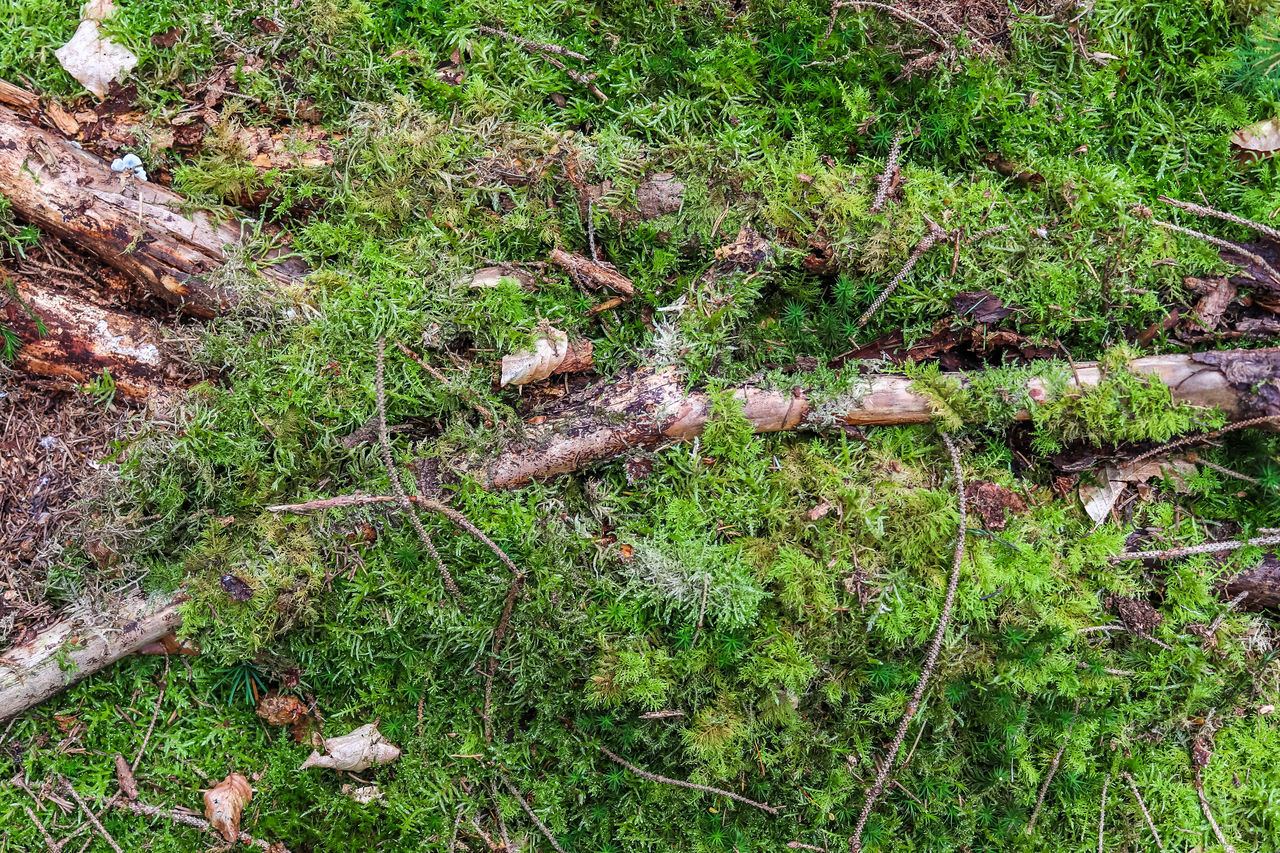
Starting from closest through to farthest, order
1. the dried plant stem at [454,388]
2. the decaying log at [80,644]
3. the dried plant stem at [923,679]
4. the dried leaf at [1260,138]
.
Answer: the dried plant stem at [923,679] → the decaying log at [80,644] → the dried plant stem at [454,388] → the dried leaf at [1260,138]

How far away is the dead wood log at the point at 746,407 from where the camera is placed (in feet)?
11.1

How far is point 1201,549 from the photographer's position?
354cm

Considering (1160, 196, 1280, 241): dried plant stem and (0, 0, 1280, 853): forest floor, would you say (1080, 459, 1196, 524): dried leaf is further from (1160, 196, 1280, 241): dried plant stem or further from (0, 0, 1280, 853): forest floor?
(1160, 196, 1280, 241): dried plant stem

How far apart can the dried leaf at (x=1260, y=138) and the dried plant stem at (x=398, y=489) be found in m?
4.47

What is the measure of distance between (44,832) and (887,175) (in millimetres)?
5038

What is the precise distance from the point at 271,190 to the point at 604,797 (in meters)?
3.44

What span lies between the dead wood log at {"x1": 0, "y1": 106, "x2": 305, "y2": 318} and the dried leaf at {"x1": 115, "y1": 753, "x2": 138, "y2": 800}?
2.19 metres

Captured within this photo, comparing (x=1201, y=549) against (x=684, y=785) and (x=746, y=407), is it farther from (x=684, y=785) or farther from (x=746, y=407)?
(x=684, y=785)

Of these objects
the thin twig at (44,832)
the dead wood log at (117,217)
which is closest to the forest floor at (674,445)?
the thin twig at (44,832)

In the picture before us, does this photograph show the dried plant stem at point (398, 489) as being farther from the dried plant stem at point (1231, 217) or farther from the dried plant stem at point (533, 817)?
the dried plant stem at point (1231, 217)

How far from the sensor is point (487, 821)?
342cm

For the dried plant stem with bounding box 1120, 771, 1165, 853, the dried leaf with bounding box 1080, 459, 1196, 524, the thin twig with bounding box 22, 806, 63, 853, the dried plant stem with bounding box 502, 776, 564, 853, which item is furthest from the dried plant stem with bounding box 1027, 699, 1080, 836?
the thin twig with bounding box 22, 806, 63, 853

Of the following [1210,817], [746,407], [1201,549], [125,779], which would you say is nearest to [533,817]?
[125,779]

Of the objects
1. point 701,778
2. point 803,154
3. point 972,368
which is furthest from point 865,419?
point 701,778
